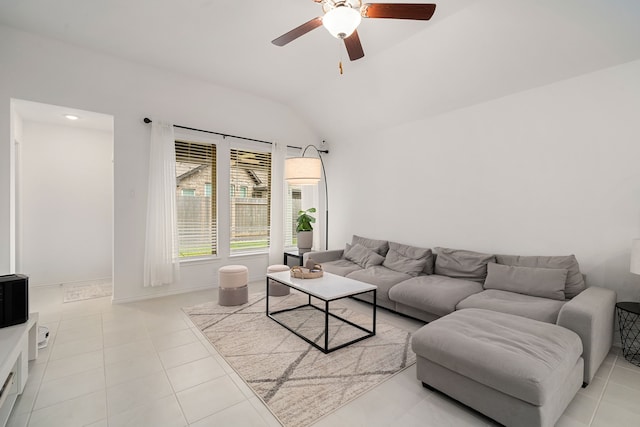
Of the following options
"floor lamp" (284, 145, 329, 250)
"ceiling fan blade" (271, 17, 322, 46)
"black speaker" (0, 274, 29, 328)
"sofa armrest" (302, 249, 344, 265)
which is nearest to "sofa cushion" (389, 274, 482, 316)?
"sofa armrest" (302, 249, 344, 265)

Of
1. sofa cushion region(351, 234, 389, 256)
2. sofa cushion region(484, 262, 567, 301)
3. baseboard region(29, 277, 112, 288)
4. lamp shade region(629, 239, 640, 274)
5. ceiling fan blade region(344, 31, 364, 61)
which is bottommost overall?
baseboard region(29, 277, 112, 288)

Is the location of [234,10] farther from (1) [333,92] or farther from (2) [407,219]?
(2) [407,219]

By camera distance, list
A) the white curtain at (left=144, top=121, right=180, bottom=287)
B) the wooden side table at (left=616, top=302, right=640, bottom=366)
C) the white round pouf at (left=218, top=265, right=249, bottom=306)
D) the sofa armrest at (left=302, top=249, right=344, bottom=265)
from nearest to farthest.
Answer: the wooden side table at (left=616, top=302, right=640, bottom=366)
the white round pouf at (left=218, top=265, right=249, bottom=306)
the white curtain at (left=144, top=121, right=180, bottom=287)
the sofa armrest at (left=302, top=249, right=344, bottom=265)

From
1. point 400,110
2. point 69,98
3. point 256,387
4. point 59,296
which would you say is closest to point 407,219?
point 400,110

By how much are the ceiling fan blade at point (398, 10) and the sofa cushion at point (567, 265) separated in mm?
2708

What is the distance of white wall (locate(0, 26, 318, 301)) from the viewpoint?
3.35 m

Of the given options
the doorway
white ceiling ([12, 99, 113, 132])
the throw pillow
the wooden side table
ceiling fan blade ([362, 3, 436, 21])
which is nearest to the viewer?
ceiling fan blade ([362, 3, 436, 21])

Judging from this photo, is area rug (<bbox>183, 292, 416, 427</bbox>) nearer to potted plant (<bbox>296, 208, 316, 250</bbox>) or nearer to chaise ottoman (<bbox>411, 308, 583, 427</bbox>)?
chaise ottoman (<bbox>411, 308, 583, 427</bbox>)

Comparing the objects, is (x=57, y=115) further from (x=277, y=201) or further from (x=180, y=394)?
(x=180, y=394)

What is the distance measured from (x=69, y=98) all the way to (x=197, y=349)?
11.5ft

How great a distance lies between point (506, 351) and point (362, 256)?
9.54ft

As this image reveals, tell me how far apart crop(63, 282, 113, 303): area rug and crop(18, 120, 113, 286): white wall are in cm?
41

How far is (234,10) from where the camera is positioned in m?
2.95

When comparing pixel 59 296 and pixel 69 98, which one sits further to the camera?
pixel 59 296
